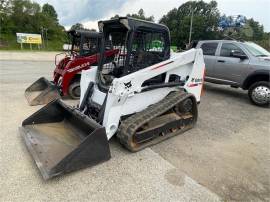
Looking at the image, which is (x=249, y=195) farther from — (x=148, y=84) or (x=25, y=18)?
(x=25, y=18)

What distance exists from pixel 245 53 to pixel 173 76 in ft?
11.4

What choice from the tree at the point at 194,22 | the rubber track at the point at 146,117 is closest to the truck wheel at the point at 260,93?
the rubber track at the point at 146,117

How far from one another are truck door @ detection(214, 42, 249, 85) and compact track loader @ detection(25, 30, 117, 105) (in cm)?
402

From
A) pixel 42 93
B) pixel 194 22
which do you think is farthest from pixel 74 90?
pixel 194 22

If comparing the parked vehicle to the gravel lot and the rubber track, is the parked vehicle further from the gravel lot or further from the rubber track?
the rubber track

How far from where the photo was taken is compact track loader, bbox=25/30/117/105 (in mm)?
6337

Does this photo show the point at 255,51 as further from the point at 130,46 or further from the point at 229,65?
the point at 130,46

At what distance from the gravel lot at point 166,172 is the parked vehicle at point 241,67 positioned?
1.95 meters

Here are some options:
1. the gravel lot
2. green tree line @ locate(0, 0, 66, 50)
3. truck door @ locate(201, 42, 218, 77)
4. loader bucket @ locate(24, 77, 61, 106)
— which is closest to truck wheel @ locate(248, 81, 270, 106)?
truck door @ locate(201, 42, 218, 77)

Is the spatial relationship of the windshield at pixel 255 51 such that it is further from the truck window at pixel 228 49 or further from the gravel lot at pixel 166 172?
the gravel lot at pixel 166 172

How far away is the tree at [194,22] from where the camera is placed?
54750 mm

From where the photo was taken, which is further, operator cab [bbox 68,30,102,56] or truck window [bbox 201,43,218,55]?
truck window [bbox 201,43,218,55]

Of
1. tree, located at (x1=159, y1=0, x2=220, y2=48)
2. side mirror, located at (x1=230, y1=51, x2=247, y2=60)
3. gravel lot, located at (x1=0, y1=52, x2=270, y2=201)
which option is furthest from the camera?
tree, located at (x1=159, y1=0, x2=220, y2=48)

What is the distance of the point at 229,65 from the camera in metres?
7.25
